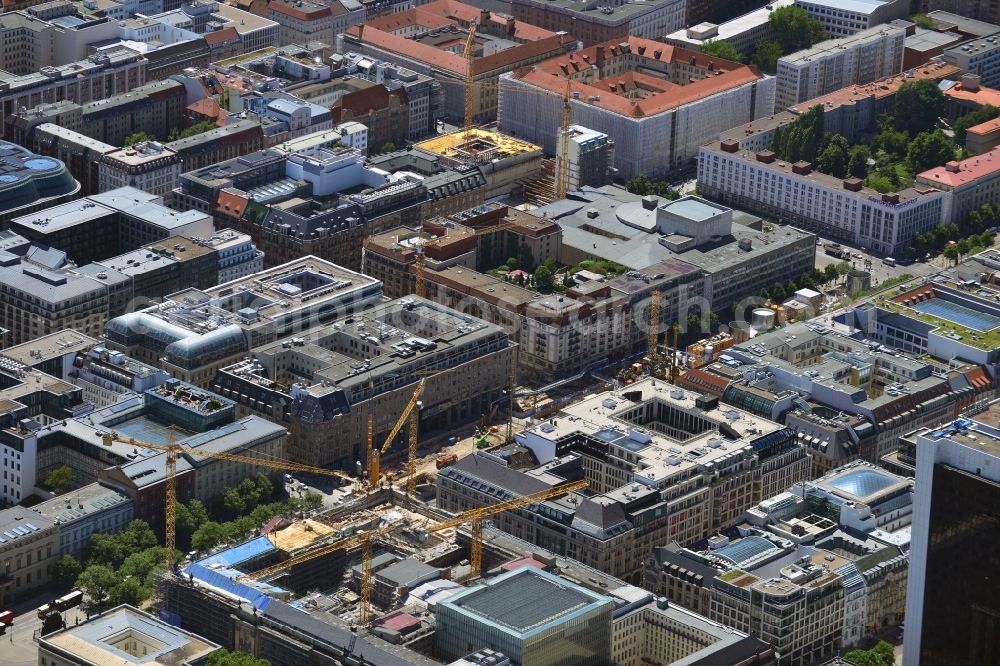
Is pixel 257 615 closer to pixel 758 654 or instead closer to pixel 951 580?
pixel 758 654

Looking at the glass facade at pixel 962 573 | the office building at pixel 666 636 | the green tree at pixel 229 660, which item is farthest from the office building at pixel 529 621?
the glass facade at pixel 962 573

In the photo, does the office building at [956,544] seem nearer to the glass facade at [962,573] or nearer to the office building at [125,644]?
the glass facade at [962,573]

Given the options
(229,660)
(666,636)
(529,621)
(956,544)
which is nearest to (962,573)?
(956,544)

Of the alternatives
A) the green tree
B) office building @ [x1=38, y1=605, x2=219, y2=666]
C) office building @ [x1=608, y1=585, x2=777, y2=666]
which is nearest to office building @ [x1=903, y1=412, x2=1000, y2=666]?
office building @ [x1=608, y1=585, x2=777, y2=666]

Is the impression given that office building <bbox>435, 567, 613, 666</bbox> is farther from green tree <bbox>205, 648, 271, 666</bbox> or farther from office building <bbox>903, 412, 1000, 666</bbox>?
office building <bbox>903, 412, 1000, 666</bbox>

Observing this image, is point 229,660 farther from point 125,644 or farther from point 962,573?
point 962,573

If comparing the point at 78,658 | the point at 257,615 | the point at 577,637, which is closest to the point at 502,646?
the point at 577,637
